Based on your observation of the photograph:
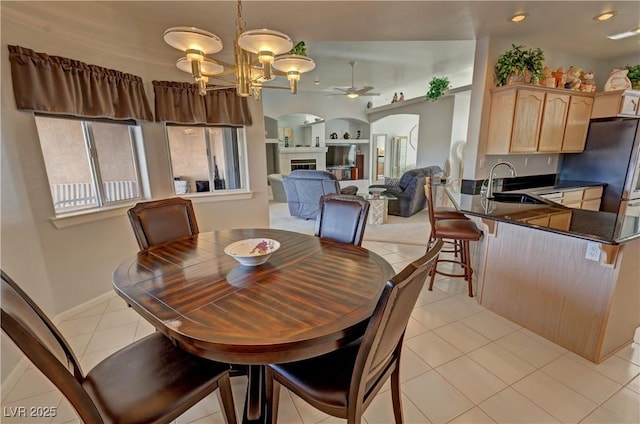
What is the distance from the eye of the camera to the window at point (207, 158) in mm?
3393

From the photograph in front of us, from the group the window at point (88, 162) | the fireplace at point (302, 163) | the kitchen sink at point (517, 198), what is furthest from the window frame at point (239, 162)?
the fireplace at point (302, 163)

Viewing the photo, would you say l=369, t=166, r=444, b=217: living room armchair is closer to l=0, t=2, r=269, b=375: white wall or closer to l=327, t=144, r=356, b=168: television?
l=0, t=2, r=269, b=375: white wall

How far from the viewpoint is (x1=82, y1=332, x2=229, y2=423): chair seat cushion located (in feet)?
3.39

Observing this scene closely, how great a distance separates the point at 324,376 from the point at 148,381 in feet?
2.26

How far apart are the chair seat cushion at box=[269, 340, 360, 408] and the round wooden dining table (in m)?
0.25

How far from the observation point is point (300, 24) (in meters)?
2.93

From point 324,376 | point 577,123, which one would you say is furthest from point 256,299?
point 577,123

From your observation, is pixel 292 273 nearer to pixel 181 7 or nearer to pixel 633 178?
pixel 181 7

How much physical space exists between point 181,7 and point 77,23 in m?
0.84

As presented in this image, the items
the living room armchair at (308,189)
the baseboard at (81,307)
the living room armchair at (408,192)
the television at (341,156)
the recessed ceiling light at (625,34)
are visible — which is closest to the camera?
the baseboard at (81,307)

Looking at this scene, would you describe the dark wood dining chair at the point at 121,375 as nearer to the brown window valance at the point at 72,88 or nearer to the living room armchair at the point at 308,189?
the brown window valance at the point at 72,88

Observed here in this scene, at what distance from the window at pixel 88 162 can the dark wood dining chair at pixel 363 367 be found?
8.23 feet

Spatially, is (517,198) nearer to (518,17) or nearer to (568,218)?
(568,218)

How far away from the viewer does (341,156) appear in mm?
10406
